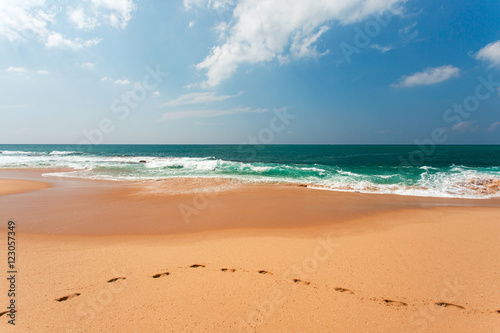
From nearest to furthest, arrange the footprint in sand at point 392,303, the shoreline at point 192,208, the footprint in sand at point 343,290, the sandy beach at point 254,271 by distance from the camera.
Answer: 1. the sandy beach at point 254,271
2. the footprint in sand at point 392,303
3. the footprint in sand at point 343,290
4. the shoreline at point 192,208

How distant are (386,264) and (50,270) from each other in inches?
266

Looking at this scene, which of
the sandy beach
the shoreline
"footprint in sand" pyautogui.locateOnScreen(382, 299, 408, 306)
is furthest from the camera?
the shoreline

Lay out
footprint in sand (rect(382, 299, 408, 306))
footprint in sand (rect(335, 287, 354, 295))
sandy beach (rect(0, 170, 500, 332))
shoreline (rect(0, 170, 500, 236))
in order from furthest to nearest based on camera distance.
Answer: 1. shoreline (rect(0, 170, 500, 236))
2. footprint in sand (rect(335, 287, 354, 295))
3. footprint in sand (rect(382, 299, 408, 306))
4. sandy beach (rect(0, 170, 500, 332))

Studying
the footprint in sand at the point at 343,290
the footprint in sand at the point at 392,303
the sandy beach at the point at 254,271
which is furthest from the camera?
the footprint in sand at the point at 343,290

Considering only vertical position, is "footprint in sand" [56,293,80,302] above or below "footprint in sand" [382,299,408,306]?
above

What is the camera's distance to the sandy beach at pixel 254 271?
2732 mm

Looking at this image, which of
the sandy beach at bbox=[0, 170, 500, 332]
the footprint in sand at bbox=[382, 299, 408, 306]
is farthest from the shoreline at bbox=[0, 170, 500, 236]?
the footprint in sand at bbox=[382, 299, 408, 306]

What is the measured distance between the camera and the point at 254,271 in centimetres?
371

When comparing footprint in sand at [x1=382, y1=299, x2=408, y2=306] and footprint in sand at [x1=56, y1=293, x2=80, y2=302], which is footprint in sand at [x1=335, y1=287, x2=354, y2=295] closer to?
footprint in sand at [x1=382, y1=299, x2=408, y2=306]

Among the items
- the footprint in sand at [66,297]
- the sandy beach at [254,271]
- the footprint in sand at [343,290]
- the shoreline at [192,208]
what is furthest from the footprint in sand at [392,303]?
the footprint in sand at [66,297]

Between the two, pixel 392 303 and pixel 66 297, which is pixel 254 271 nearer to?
pixel 392 303

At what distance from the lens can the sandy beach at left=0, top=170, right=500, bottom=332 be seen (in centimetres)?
273

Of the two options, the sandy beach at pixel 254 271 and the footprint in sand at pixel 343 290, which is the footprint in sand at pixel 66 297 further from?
the footprint in sand at pixel 343 290

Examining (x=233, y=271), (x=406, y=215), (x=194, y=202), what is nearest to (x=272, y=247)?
(x=233, y=271)
